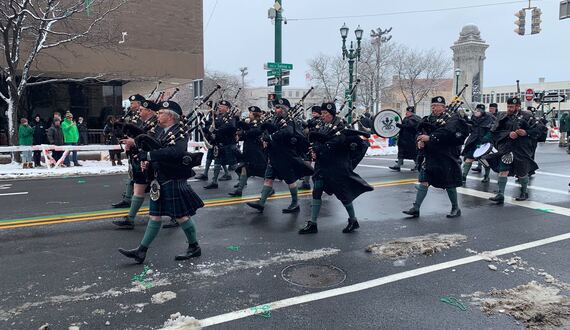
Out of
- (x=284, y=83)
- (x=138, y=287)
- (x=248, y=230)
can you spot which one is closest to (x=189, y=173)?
(x=138, y=287)

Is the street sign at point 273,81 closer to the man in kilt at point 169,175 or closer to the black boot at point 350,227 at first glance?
the black boot at point 350,227

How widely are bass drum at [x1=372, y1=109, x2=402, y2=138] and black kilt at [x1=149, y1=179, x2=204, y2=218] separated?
9.63 meters

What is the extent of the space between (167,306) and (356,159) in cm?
377

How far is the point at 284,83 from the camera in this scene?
714 inches

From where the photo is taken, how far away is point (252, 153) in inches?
357

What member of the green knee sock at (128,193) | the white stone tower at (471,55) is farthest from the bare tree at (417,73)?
the green knee sock at (128,193)

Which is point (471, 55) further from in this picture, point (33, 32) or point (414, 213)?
point (414, 213)

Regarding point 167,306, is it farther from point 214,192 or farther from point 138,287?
point 214,192

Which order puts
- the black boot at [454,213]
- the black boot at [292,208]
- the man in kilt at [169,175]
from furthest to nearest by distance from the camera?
the black boot at [292,208], the black boot at [454,213], the man in kilt at [169,175]

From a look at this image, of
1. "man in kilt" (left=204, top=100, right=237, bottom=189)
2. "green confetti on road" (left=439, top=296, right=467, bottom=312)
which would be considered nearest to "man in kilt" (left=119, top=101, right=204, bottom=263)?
"green confetti on road" (left=439, top=296, right=467, bottom=312)

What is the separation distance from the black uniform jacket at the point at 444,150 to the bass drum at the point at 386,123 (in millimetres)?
6360

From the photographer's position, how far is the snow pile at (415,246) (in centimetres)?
559

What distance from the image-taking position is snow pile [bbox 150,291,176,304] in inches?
164

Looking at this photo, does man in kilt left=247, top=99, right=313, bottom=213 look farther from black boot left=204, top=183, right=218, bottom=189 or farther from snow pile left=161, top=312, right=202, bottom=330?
→ snow pile left=161, top=312, right=202, bottom=330
